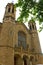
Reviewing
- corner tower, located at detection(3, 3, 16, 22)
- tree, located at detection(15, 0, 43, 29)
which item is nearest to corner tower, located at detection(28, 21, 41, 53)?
corner tower, located at detection(3, 3, 16, 22)

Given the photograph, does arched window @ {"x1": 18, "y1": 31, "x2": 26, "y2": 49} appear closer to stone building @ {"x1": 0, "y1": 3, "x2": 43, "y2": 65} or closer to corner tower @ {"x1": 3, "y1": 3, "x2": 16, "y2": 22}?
stone building @ {"x1": 0, "y1": 3, "x2": 43, "y2": 65}

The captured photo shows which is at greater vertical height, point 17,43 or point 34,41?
point 34,41

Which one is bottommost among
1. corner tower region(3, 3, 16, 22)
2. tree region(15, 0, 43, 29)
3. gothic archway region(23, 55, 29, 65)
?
gothic archway region(23, 55, 29, 65)

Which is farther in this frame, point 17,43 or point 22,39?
point 22,39

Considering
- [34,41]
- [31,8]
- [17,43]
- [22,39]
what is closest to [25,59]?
[17,43]

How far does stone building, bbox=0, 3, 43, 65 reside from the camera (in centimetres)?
2045

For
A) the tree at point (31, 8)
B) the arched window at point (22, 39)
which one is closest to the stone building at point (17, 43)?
the arched window at point (22, 39)

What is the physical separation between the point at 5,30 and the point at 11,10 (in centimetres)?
503

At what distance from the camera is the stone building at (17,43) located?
2045cm

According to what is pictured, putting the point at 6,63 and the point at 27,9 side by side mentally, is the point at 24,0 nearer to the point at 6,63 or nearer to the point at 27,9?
the point at 27,9

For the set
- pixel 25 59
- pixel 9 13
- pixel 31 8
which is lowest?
pixel 25 59

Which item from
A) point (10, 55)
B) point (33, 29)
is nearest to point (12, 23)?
point (10, 55)

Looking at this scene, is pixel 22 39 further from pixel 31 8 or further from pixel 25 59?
pixel 31 8

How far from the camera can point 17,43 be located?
82.3 ft
